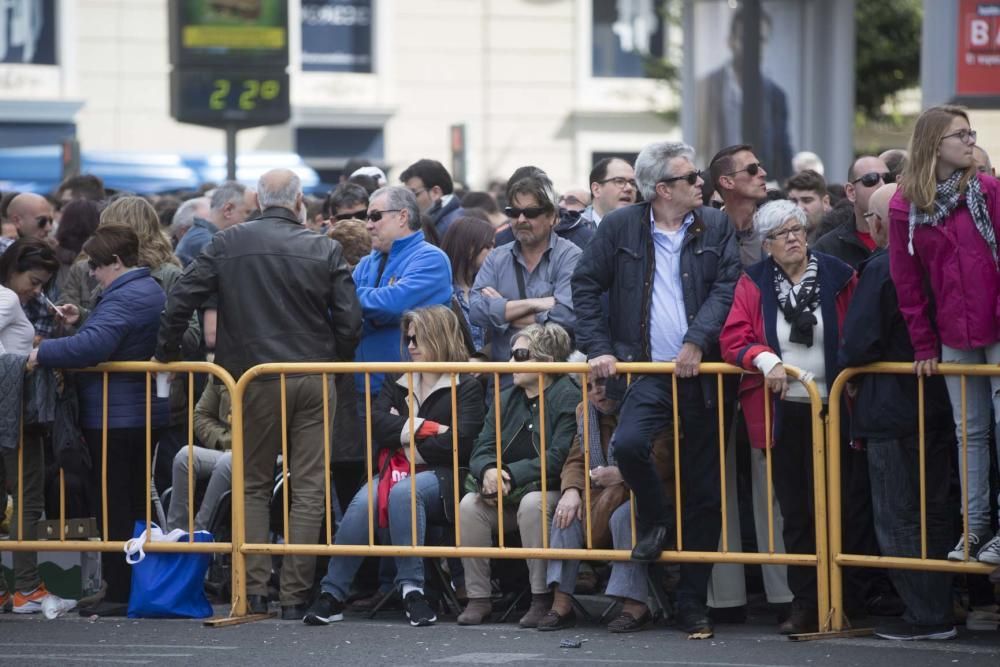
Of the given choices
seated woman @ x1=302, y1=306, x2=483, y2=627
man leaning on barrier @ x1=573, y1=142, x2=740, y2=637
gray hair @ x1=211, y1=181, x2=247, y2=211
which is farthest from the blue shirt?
gray hair @ x1=211, y1=181, x2=247, y2=211

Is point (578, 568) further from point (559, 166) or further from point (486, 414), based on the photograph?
point (559, 166)

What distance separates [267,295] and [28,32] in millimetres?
22701

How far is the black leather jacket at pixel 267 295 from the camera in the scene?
27.1ft

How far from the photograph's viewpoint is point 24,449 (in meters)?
8.58

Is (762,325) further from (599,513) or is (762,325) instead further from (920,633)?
(920,633)

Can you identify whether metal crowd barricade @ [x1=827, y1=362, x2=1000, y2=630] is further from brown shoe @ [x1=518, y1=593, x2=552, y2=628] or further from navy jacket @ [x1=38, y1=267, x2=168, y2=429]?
navy jacket @ [x1=38, y1=267, x2=168, y2=429]

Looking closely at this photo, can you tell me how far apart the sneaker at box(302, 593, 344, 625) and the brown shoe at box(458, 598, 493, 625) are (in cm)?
57

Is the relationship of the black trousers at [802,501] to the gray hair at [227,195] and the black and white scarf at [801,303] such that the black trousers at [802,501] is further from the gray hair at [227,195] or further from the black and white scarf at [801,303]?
the gray hair at [227,195]

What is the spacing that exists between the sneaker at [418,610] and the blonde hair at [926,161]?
2822mm

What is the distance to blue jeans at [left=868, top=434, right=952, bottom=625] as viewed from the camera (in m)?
7.46

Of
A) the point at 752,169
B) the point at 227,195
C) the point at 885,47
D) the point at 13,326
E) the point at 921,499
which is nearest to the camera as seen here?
the point at 921,499

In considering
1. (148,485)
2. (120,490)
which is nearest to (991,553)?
(148,485)

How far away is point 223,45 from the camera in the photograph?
46.7ft

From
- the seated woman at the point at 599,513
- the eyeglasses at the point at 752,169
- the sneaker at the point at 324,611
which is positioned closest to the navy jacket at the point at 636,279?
the seated woman at the point at 599,513
